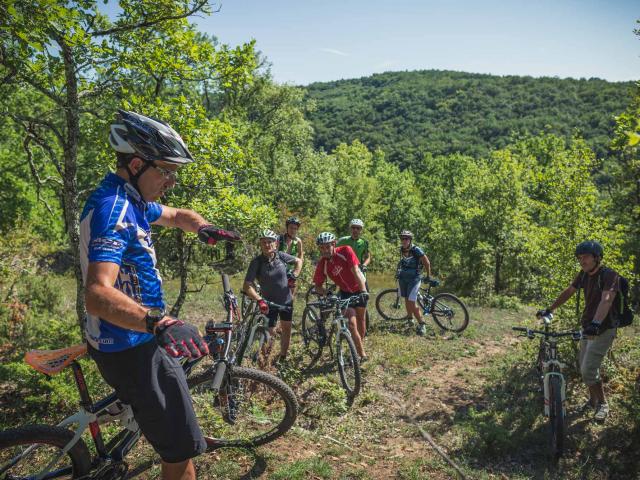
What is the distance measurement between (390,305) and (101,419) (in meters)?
10.2

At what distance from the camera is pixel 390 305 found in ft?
41.9

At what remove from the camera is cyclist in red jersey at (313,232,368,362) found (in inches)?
310

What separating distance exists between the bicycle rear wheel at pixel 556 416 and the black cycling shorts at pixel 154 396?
5.14 meters

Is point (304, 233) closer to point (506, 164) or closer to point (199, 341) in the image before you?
point (506, 164)

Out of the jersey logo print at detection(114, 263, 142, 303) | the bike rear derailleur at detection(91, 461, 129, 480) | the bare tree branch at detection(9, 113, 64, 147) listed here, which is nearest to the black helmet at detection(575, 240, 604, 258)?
the jersey logo print at detection(114, 263, 142, 303)

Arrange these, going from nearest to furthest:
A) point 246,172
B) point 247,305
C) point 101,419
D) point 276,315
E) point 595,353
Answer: point 101,419
point 595,353
point 276,315
point 246,172
point 247,305

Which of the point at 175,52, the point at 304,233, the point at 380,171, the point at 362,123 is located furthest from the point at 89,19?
the point at 362,123

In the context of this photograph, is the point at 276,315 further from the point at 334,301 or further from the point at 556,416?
the point at 556,416

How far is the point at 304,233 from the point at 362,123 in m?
118

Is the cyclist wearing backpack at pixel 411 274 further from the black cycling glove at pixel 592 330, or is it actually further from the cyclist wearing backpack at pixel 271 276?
the black cycling glove at pixel 592 330

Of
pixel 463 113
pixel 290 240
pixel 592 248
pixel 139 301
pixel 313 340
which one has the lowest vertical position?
pixel 313 340

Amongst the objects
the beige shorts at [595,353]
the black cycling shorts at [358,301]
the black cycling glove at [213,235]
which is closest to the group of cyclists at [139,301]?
the black cycling glove at [213,235]

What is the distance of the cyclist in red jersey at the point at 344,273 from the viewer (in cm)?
787

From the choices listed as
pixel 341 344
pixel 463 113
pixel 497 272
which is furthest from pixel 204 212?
pixel 463 113
